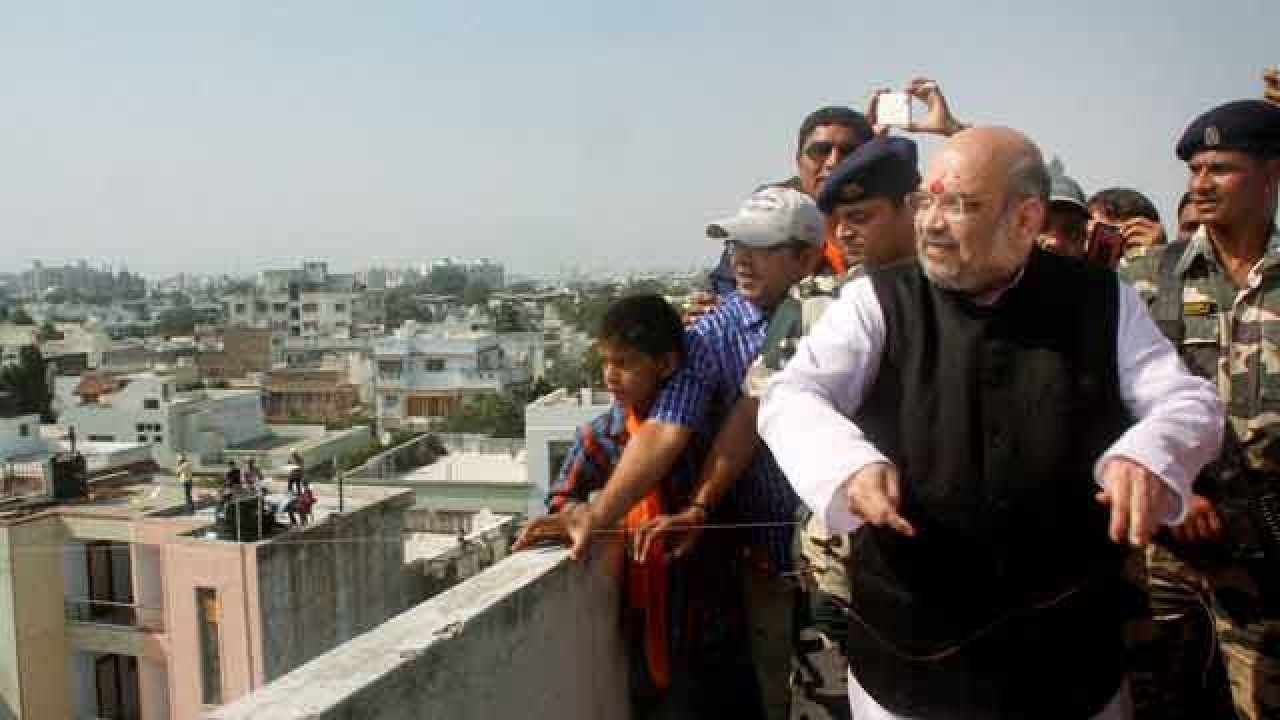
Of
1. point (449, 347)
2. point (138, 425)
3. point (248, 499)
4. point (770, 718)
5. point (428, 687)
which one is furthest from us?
point (449, 347)

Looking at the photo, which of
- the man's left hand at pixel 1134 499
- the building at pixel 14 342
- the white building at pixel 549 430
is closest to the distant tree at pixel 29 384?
the building at pixel 14 342

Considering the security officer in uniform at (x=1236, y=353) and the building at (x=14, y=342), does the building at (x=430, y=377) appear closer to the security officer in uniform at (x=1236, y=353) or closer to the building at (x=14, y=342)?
the building at (x=14, y=342)

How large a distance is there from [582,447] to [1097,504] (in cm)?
156

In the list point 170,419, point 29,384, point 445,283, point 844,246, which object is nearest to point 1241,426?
point 844,246

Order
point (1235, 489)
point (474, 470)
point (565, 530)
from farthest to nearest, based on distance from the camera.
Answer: point (474, 470) → point (565, 530) → point (1235, 489)

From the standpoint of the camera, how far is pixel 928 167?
186 centimetres

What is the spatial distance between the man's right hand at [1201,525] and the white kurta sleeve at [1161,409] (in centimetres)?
34

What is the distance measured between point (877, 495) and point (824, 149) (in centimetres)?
248

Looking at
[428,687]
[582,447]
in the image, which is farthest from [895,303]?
[582,447]

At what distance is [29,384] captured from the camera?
62.2 m

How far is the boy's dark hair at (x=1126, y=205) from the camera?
471 cm

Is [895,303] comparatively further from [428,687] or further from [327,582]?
[327,582]

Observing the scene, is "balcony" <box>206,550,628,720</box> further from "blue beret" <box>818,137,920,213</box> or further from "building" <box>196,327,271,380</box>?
"building" <box>196,327,271,380</box>

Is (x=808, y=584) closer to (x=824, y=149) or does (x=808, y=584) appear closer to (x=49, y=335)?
(x=824, y=149)
